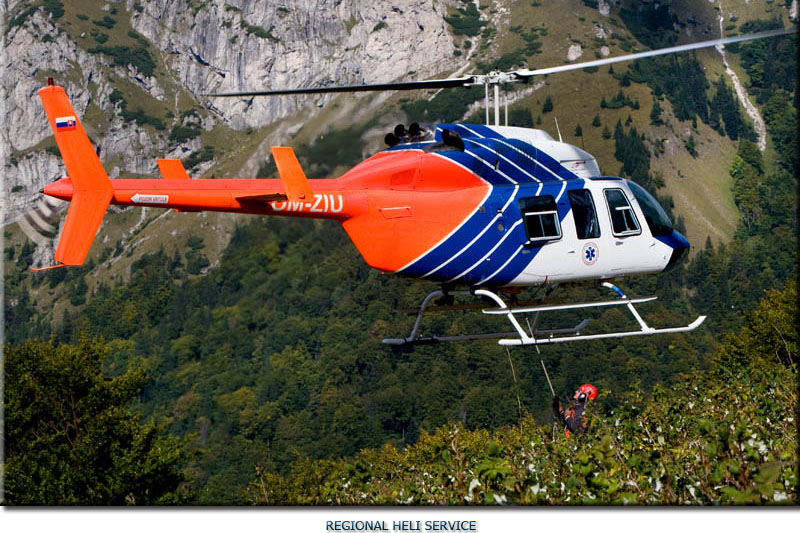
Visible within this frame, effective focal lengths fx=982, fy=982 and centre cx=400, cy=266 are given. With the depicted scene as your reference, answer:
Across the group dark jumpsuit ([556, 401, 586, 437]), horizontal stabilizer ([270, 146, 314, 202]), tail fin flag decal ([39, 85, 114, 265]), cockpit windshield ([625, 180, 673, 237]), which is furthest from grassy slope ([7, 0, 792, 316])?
dark jumpsuit ([556, 401, 586, 437])

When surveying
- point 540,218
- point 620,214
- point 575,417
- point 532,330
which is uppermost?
point 540,218

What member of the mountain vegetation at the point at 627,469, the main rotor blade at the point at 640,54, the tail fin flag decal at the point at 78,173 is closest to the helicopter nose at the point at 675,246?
the main rotor blade at the point at 640,54

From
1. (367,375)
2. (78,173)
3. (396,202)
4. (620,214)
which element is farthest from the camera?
(367,375)

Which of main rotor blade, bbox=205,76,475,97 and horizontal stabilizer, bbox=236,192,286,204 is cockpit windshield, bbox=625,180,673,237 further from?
horizontal stabilizer, bbox=236,192,286,204

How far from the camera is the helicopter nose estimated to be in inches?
601

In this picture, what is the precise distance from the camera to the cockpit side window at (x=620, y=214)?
14578 millimetres

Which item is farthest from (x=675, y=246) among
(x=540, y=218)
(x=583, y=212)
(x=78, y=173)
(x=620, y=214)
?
(x=78, y=173)

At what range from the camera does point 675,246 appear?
1535cm

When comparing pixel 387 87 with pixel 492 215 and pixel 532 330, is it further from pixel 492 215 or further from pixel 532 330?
pixel 532 330

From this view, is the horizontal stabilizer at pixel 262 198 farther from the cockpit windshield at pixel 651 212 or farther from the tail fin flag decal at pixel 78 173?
the cockpit windshield at pixel 651 212

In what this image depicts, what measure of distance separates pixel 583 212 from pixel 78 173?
7.05 meters

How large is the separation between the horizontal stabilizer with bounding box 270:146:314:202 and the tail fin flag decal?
2.24 m

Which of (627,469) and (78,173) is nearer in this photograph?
(627,469)
